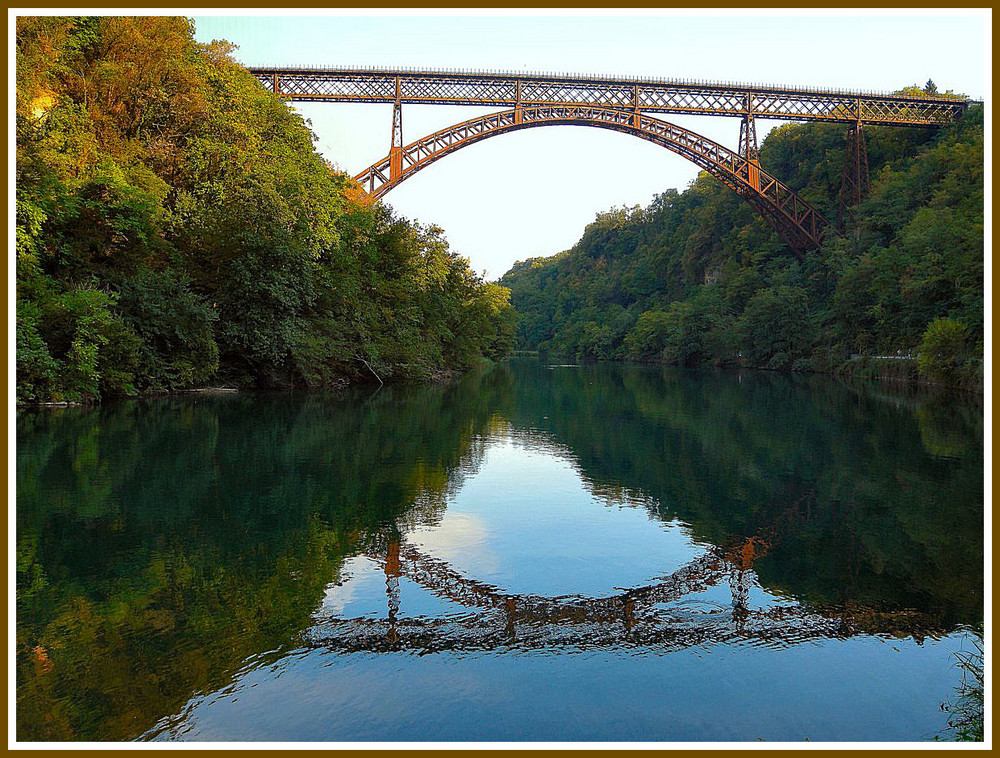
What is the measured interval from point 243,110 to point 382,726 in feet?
93.7

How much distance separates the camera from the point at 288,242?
25922 mm

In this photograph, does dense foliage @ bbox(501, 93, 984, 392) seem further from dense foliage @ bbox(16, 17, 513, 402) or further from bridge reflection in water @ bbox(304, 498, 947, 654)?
bridge reflection in water @ bbox(304, 498, 947, 654)

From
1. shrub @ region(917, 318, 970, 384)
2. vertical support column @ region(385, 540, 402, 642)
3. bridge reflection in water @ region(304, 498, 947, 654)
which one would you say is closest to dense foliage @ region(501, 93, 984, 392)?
shrub @ region(917, 318, 970, 384)

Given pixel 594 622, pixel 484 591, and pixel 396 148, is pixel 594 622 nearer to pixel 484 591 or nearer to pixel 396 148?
pixel 484 591

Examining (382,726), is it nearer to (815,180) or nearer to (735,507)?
(735,507)

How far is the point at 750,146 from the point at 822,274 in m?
9.57

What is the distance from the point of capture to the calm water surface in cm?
448

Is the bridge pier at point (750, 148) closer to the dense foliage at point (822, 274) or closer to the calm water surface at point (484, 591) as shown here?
the dense foliage at point (822, 274)

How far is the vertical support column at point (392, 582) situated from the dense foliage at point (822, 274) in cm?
2652

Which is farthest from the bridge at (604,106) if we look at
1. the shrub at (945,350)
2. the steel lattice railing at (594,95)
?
the shrub at (945,350)

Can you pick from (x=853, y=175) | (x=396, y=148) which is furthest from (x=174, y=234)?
(x=853, y=175)

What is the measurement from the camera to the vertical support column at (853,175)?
167 feet

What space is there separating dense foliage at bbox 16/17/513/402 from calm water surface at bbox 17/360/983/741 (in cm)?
759

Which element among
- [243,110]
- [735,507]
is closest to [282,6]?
[735,507]
